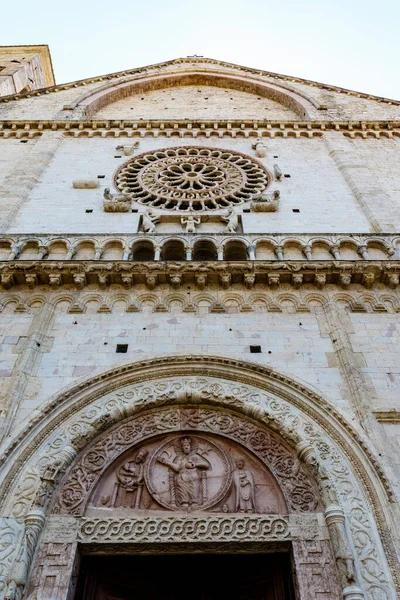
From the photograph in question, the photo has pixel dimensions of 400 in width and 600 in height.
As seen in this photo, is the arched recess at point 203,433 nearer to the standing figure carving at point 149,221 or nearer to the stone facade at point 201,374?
the stone facade at point 201,374

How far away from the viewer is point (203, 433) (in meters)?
5.90

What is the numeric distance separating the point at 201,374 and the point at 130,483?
5.36 ft

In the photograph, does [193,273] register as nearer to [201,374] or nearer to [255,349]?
[255,349]

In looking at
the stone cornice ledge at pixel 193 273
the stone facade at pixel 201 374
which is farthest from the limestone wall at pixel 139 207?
the stone cornice ledge at pixel 193 273

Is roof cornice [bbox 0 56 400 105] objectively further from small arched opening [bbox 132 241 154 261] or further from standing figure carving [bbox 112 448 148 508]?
standing figure carving [bbox 112 448 148 508]

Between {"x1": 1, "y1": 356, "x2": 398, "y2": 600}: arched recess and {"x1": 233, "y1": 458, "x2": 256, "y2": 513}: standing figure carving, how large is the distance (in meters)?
0.27

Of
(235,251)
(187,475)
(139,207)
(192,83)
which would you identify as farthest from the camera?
(192,83)

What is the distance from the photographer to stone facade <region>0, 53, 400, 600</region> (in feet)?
15.8

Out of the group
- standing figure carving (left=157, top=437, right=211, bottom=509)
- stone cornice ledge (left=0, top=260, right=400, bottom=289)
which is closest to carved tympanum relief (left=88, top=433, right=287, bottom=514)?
standing figure carving (left=157, top=437, right=211, bottom=509)

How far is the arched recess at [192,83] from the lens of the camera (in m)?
15.6

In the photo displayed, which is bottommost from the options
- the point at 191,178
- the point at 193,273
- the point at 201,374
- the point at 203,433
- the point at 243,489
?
the point at 243,489

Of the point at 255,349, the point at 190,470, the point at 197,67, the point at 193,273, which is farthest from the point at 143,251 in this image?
the point at 197,67

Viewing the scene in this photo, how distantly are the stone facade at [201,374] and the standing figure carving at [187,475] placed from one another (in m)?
0.02

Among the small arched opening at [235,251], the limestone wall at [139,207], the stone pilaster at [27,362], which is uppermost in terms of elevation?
the limestone wall at [139,207]
